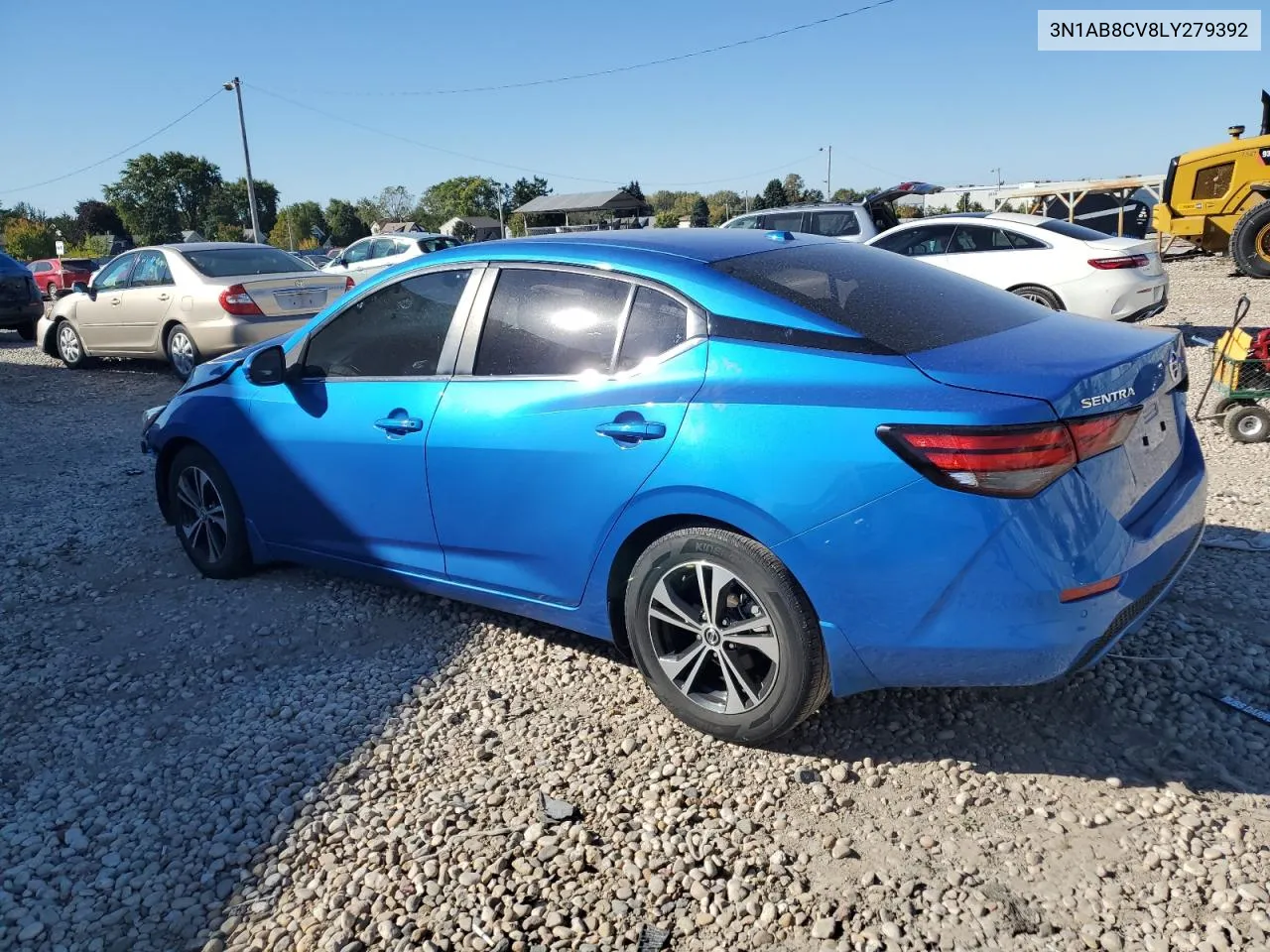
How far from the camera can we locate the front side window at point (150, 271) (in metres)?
10.8

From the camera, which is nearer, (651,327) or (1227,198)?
(651,327)

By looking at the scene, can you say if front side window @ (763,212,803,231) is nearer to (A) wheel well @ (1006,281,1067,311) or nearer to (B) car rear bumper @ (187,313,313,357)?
(A) wheel well @ (1006,281,1067,311)

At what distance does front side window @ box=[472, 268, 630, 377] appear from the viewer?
325 cm

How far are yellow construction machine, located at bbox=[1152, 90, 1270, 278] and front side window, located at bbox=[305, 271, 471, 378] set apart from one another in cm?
1510

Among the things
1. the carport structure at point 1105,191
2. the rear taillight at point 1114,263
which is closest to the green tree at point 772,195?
the carport structure at point 1105,191

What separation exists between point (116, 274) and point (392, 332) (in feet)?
31.3

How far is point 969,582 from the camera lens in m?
2.51

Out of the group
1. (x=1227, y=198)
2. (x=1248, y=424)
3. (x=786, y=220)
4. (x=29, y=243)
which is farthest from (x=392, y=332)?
(x=29, y=243)

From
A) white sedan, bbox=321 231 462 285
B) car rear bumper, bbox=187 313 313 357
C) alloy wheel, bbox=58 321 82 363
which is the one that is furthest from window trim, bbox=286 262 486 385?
white sedan, bbox=321 231 462 285

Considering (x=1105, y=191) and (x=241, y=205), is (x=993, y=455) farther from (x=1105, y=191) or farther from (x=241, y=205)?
(x=241, y=205)

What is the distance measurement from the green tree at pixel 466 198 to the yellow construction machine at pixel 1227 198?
283 ft

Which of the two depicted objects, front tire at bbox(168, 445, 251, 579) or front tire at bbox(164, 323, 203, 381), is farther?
front tire at bbox(164, 323, 203, 381)

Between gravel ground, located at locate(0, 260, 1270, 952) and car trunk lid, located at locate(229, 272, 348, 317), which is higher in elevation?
car trunk lid, located at locate(229, 272, 348, 317)

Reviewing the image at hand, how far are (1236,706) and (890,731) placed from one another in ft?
3.68
